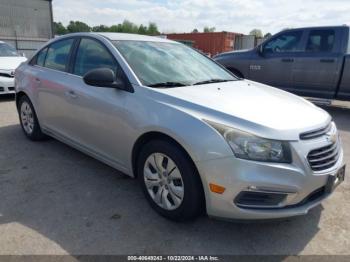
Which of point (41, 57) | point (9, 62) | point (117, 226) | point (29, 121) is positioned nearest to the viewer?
point (117, 226)

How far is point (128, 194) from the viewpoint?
354 cm

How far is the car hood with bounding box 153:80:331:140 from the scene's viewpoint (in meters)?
2.56

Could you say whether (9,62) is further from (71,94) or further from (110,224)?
(110,224)

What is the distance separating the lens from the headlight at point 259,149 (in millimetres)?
2469

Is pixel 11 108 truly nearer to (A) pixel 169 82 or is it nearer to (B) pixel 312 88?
(A) pixel 169 82

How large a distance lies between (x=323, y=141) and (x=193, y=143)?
3.52ft

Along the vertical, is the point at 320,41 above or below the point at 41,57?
above

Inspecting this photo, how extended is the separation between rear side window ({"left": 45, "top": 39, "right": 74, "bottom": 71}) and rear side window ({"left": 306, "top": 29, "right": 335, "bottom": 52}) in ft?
18.5

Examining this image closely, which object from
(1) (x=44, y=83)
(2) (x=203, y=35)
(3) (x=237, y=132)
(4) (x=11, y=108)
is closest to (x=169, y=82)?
(3) (x=237, y=132)

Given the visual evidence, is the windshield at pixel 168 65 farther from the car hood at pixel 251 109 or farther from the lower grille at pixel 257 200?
the lower grille at pixel 257 200

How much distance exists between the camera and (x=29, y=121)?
200 inches

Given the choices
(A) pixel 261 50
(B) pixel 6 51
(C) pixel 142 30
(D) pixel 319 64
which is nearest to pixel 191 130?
(D) pixel 319 64

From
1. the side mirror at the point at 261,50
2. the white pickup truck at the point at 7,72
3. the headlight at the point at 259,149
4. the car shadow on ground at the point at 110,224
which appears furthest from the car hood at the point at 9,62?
the headlight at the point at 259,149

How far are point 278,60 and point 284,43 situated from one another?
43cm
